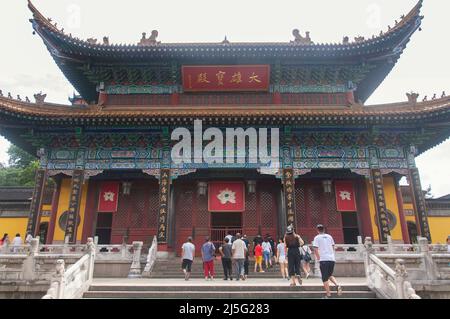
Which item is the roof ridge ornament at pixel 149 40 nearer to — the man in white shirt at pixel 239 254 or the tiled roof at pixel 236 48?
the tiled roof at pixel 236 48

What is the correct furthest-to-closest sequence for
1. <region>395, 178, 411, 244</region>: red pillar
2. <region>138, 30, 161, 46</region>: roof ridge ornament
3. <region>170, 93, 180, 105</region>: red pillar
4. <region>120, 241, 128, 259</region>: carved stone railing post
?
<region>138, 30, 161, 46</region>: roof ridge ornament
<region>170, 93, 180, 105</region>: red pillar
<region>395, 178, 411, 244</region>: red pillar
<region>120, 241, 128, 259</region>: carved stone railing post

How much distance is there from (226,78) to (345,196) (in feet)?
25.5

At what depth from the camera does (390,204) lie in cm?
1522

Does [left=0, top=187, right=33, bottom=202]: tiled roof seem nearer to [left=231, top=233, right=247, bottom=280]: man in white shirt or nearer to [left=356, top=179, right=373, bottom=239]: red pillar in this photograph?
[left=231, top=233, right=247, bottom=280]: man in white shirt

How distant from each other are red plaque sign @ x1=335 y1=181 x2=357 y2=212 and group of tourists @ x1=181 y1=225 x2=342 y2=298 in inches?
150

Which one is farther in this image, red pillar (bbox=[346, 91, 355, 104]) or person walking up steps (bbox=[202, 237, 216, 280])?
red pillar (bbox=[346, 91, 355, 104])

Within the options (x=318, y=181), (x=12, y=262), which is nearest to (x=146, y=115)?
(x=12, y=262)

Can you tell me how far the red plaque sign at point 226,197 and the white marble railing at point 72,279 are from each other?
6621 mm

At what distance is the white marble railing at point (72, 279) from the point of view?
705 cm

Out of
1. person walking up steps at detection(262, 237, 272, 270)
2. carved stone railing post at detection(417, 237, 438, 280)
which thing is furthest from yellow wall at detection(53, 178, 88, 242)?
carved stone railing post at detection(417, 237, 438, 280)

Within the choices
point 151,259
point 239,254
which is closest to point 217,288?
point 239,254

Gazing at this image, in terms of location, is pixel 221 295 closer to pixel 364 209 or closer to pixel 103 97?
pixel 364 209

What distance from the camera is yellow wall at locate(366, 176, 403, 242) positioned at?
1475 cm

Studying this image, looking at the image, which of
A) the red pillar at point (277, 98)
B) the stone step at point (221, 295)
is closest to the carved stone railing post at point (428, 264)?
the stone step at point (221, 295)
